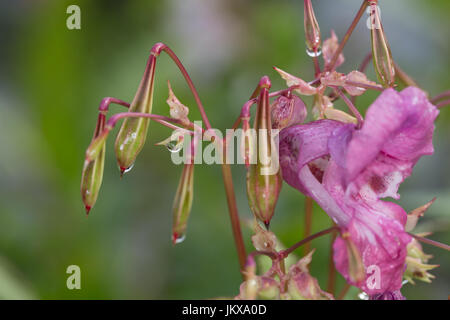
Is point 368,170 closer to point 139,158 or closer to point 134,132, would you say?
point 134,132

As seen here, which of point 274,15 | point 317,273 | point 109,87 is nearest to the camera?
point 317,273

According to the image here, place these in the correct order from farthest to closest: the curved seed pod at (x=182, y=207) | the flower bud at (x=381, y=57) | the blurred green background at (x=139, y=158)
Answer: the blurred green background at (x=139, y=158), the flower bud at (x=381, y=57), the curved seed pod at (x=182, y=207)

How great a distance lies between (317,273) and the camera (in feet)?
5.38

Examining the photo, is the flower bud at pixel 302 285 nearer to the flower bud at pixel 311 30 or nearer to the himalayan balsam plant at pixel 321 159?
the himalayan balsam plant at pixel 321 159

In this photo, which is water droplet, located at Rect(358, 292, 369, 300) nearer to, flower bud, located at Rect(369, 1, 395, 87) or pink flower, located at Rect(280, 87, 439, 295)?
pink flower, located at Rect(280, 87, 439, 295)

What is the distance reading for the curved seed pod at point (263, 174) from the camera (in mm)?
752

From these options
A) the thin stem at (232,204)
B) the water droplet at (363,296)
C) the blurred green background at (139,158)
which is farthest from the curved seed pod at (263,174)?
the blurred green background at (139,158)

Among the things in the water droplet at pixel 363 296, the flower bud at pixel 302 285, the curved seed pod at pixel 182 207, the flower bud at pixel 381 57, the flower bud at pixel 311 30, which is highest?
the flower bud at pixel 311 30

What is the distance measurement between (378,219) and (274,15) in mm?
→ 1562

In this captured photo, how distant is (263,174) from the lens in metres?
0.75

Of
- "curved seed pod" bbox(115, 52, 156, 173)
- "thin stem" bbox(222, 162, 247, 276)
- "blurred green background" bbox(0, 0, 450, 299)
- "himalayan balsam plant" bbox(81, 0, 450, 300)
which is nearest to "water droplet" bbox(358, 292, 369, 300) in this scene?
"himalayan balsam plant" bbox(81, 0, 450, 300)

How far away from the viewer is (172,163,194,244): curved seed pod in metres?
0.73
